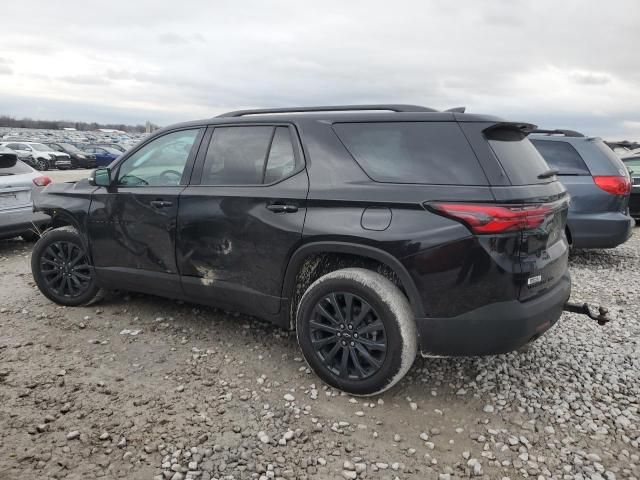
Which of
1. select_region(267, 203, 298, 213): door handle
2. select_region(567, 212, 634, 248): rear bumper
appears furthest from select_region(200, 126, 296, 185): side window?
select_region(567, 212, 634, 248): rear bumper

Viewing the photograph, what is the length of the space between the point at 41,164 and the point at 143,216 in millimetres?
26380

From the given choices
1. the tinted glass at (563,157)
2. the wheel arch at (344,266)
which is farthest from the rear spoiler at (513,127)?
the tinted glass at (563,157)

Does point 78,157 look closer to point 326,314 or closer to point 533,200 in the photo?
point 326,314

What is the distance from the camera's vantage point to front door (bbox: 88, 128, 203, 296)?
12.5 feet

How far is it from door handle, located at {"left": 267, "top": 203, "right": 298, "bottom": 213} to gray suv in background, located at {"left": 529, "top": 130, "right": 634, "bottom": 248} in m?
4.02

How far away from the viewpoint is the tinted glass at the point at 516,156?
2.81 meters

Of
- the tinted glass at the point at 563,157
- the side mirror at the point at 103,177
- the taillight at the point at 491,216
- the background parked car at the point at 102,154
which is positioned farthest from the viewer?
the background parked car at the point at 102,154

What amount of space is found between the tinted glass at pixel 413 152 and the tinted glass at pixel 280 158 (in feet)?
1.23

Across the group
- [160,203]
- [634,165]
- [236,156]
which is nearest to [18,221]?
[160,203]

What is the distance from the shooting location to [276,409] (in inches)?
117

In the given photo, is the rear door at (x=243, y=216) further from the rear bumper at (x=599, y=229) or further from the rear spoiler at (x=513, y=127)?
the rear bumper at (x=599, y=229)

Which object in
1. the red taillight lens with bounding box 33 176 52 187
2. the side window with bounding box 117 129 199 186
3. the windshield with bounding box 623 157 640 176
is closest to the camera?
the side window with bounding box 117 129 199 186

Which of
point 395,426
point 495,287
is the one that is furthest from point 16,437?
point 495,287

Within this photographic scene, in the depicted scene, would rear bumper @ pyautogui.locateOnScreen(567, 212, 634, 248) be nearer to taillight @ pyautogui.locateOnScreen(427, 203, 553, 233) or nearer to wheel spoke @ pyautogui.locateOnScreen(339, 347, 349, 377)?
taillight @ pyautogui.locateOnScreen(427, 203, 553, 233)
